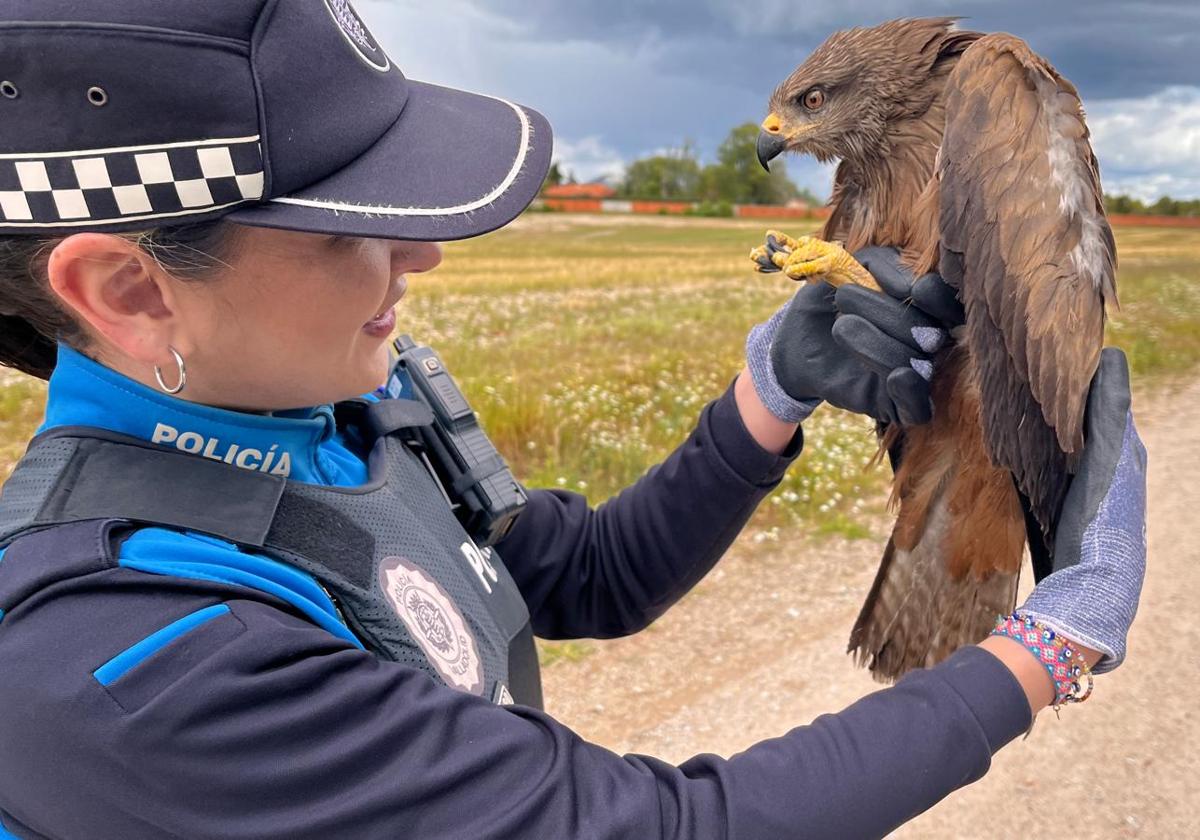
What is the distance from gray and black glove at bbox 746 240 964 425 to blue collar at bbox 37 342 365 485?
1.06m

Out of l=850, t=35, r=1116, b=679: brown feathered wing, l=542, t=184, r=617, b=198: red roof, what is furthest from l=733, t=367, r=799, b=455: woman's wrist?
→ l=542, t=184, r=617, b=198: red roof

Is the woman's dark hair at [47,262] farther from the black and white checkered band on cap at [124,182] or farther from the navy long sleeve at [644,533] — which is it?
the navy long sleeve at [644,533]

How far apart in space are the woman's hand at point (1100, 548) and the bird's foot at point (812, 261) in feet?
1.73

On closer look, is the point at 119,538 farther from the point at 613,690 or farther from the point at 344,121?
the point at 613,690

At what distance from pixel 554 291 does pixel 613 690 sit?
13.9 meters

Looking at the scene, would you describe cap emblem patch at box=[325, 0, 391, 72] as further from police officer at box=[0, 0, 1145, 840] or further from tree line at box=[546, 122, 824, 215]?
tree line at box=[546, 122, 824, 215]

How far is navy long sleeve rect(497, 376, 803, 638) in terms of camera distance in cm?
192

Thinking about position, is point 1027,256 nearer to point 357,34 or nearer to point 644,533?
point 644,533

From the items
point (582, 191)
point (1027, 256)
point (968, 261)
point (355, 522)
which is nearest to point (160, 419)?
point (355, 522)

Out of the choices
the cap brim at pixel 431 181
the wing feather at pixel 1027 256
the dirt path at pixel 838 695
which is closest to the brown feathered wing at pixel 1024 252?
the wing feather at pixel 1027 256

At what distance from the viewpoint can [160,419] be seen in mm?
1190

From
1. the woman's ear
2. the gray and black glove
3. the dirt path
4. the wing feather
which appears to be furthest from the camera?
the dirt path

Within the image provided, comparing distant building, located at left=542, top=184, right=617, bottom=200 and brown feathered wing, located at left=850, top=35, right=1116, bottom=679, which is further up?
brown feathered wing, located at left=850, top=35, right=1116, bottom=679

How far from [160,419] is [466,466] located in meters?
0.66
